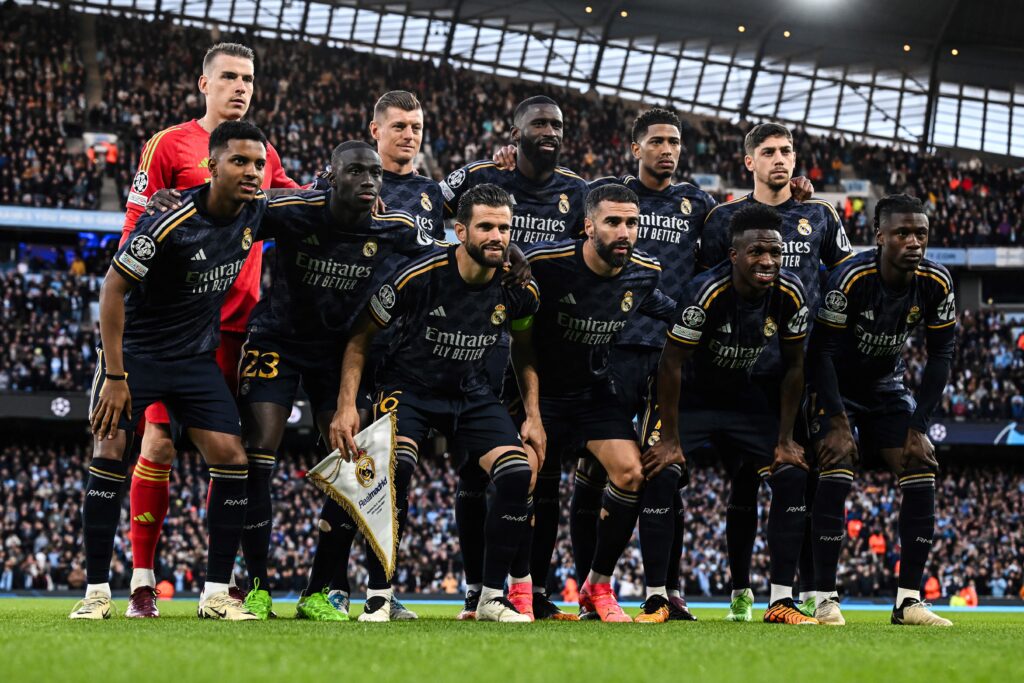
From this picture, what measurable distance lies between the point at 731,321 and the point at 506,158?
189cm

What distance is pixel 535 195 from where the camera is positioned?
7.79 metres

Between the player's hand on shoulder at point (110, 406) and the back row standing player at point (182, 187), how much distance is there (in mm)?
709

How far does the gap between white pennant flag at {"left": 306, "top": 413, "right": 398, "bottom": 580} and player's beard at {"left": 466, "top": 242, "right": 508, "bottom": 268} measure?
39.7 inches

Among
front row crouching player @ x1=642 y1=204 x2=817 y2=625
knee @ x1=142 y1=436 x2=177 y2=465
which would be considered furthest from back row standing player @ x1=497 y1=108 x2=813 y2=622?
knee @ x1=142 y1=436 x2=177 y2=465

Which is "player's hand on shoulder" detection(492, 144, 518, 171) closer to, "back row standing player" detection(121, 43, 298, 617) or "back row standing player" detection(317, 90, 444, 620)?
"back row standing player" detection(317, 90, 444, 620)

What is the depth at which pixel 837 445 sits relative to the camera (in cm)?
721

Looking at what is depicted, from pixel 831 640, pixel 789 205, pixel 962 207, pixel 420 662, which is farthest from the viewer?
pixel 962 207

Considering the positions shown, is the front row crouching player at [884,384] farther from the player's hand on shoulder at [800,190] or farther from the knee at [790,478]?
the player's hand on shoulder at [800,190]

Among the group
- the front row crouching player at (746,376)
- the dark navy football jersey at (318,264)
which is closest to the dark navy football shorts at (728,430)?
the front row crouching player at (746,376)

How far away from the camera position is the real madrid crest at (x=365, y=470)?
625 centimetres

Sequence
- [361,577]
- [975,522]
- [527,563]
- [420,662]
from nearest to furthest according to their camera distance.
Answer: [420,662] < [527,563] < [361,577] < [975,522]

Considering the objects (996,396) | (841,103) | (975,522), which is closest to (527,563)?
(975,522)

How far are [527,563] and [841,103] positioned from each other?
3678 centimetres

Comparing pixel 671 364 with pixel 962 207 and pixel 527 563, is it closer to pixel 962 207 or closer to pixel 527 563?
pixel 527 563
